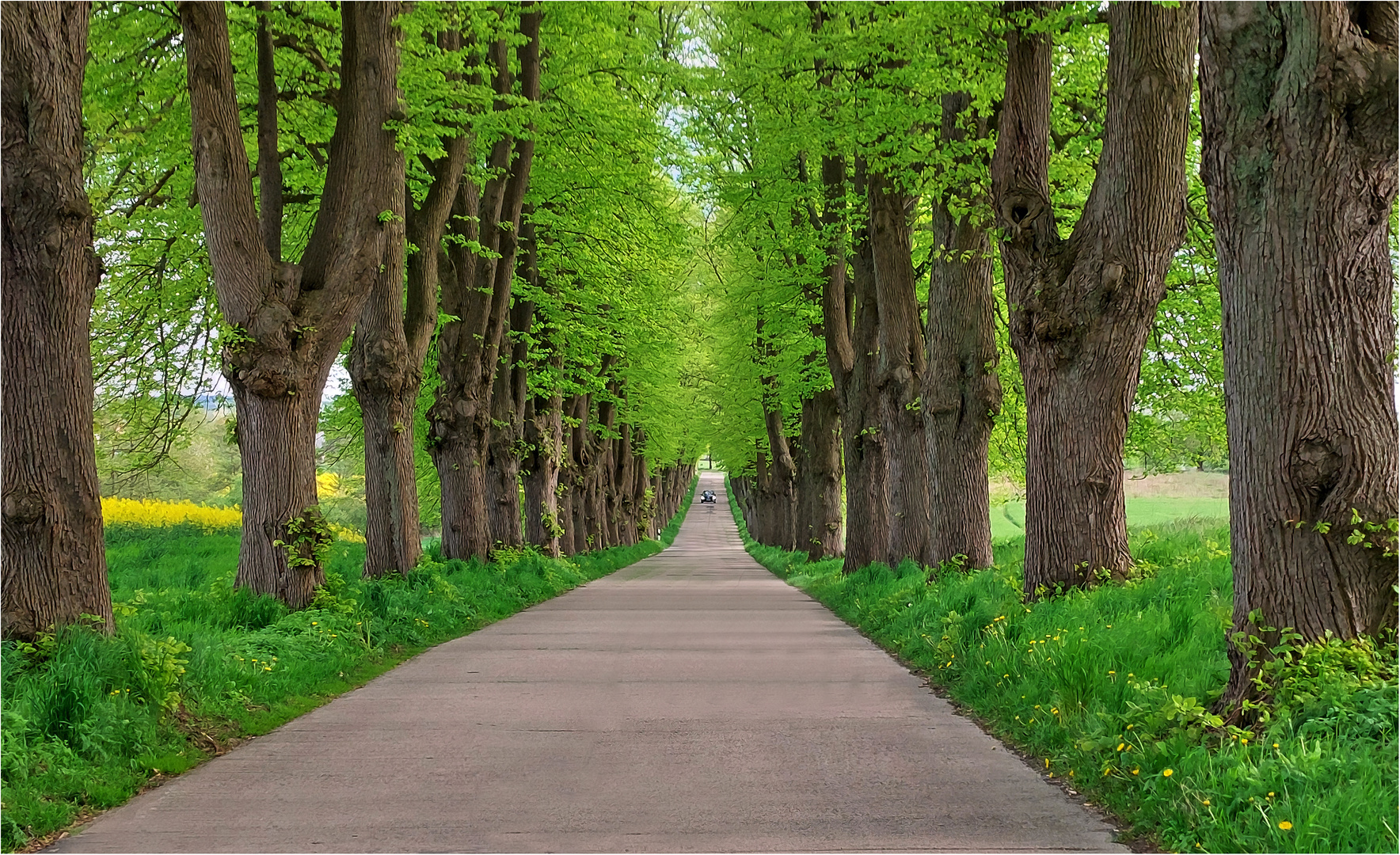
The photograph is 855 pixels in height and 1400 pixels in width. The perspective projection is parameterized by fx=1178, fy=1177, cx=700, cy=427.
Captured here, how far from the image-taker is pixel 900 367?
1906cm

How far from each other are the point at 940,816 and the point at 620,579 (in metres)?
25.1

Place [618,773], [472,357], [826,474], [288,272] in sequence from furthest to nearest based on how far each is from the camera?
[826,474] < [472,357] < [288,272] < [618,773]

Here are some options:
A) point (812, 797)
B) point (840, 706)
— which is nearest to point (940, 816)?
point (812, 797)

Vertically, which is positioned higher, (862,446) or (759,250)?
(759,250)

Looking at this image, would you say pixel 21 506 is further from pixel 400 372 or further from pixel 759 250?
pixel 759 250

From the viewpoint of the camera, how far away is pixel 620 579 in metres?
30.4

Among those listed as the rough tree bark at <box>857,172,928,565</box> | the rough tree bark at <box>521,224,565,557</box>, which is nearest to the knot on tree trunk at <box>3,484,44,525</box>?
the rough tree bark at <box>857,172,928,565</box>

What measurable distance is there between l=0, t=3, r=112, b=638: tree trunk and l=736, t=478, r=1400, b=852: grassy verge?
20.2 ft

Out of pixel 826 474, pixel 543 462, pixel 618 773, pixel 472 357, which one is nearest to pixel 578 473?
pixel 543 462

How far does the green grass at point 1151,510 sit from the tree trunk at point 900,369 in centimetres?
1949

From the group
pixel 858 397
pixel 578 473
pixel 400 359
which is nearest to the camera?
pixel 400 359

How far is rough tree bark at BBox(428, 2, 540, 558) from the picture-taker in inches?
797

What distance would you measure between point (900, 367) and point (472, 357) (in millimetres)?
7389

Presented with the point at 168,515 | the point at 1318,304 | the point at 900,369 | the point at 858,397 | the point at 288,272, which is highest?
the point at 288,272
